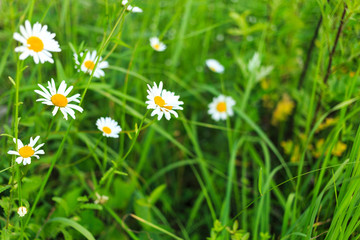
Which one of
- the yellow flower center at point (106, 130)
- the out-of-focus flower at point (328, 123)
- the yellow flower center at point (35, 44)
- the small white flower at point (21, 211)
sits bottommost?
the out-of-focus flower at point (328, 123)

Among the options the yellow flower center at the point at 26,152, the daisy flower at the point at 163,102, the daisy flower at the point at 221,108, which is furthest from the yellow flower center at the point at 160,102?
the daisy flower at the point at 221,108

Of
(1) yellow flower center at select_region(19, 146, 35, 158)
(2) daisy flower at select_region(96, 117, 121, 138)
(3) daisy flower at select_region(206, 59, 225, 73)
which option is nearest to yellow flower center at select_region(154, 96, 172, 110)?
(2) daisy flower at select_region(96, 117, 121, 138)

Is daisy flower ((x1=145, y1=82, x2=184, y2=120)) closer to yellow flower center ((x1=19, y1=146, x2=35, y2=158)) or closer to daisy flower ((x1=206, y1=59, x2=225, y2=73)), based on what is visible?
yellow flower center ((x1=19, y1=146, x2=35, y2=158))

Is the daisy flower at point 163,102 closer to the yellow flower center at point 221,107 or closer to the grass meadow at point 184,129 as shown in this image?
the grass meadow at point 184,129

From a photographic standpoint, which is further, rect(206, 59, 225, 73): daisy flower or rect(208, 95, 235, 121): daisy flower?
rect(206, 59, 225, 73): daisy flower

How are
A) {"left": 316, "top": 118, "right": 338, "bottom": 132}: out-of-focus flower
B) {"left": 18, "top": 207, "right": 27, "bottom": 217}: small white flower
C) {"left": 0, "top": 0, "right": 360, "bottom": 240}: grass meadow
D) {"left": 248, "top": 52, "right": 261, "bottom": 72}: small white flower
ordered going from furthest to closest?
{"left": 248, "top": 52, "right": 261, "bottom": 72}: small white flower
{"left": 316, "top": 118, "right": 338, "bottom": 132}: out-of-focus flower
{"left": 0, "top": 0, "right": 360, "bottom": 240}: grass meadow
{"left": 18, "top": 207, "right": 27, "bottom": 217}: small white flower

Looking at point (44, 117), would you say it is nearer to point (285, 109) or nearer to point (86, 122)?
point (86, 122)

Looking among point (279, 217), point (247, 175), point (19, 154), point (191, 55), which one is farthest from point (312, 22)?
point (19, 154)
